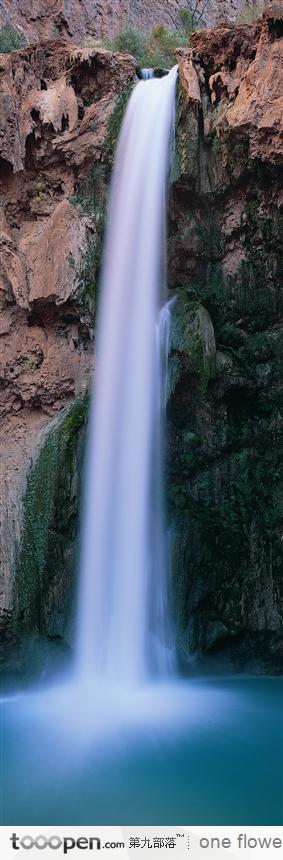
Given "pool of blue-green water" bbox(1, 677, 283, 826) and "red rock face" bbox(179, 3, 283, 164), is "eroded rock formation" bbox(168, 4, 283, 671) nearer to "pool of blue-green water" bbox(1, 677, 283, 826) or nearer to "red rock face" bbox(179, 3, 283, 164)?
"red rock face" bbox(179, 3, 283, 164)

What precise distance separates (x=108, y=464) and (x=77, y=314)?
105 inches

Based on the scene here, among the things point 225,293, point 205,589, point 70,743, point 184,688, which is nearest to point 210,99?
point 225,293

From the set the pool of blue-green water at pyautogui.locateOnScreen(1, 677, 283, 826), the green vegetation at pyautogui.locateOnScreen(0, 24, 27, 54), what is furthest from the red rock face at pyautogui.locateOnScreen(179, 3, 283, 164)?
the pool of blue-green water at pyautogui.locateOnScreen(1, 677, 283, 826)

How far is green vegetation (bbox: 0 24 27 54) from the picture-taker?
18344mm

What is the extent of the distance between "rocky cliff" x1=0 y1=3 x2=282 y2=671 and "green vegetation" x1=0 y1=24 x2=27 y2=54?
582 centimetres

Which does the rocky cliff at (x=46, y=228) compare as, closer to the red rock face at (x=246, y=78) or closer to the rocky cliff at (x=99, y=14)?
the red rock face at (x=246, y=78)

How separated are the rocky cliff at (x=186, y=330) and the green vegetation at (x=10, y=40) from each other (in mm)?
5819

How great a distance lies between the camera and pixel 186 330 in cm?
1150

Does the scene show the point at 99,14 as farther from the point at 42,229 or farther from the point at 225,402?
the point at 225,402

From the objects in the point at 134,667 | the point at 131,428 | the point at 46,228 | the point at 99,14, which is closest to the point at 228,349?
the point at 131,428

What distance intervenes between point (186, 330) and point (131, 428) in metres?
1.73

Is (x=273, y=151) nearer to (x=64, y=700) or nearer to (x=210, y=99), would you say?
(x=210, y=99)

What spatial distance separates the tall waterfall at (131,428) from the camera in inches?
413
